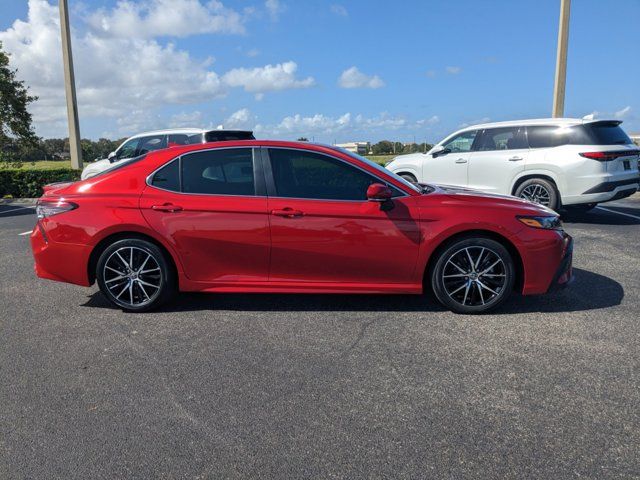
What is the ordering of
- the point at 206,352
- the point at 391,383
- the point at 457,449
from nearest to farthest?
the point at 457,449
the point at 391,383
the point at 206,352

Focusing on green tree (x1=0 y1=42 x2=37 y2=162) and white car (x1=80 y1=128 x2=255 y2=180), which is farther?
green tree (x1=0 y1=42 x2=37 y2=162)

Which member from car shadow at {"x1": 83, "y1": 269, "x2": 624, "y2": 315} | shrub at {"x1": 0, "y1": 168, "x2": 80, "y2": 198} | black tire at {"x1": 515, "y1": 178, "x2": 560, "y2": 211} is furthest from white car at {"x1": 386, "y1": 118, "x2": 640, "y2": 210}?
shrub at {"x1": 0, "y1": 168, "x2": 80, "y2": 198}

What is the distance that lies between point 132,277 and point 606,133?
8.18 metres

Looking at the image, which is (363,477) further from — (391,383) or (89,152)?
(89,152)

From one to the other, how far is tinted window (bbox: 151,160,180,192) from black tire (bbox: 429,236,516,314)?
2.38 m

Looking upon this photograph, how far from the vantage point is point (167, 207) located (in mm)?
4477

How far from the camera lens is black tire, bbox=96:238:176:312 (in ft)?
14.9

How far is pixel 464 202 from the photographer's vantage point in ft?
14.5

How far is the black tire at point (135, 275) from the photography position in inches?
179

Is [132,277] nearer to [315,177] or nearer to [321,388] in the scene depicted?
[315,177]

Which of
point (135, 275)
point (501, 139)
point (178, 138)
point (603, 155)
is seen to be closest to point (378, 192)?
point (135, 275)

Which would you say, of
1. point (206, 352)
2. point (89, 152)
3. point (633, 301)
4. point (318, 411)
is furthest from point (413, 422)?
point (89, 152)

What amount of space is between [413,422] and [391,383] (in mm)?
456

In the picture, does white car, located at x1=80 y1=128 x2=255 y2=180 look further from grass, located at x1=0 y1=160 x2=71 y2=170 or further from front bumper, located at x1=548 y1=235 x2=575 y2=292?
front bumper, located at x1=548 y1=235 x2=575 y2=292
